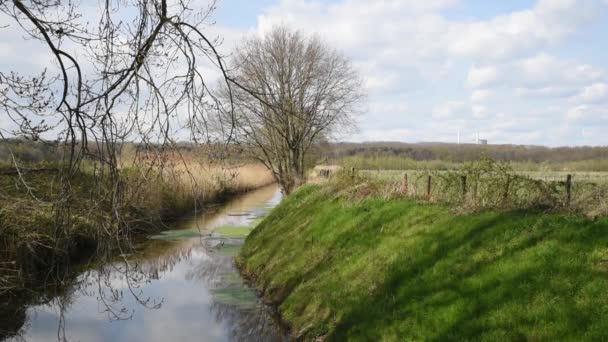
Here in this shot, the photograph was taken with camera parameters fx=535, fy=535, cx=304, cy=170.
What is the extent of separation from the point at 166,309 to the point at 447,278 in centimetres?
863

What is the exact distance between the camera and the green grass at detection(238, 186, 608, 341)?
6.49 meters

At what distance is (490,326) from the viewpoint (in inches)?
261

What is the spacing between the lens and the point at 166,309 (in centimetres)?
1418

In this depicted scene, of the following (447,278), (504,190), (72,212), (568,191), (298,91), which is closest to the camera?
(72,212)

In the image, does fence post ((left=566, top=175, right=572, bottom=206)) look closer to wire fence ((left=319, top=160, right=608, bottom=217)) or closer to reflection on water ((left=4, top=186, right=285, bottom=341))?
wire fence ((left=319, top=160, right=608, bottom=217))

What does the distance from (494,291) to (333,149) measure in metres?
39.2

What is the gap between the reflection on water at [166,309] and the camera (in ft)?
39.1

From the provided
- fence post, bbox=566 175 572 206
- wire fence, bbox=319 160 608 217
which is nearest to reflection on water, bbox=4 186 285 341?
wire fence, bbox=319 160 608 217

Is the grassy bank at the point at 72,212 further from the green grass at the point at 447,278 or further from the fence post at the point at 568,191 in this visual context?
the fence post at the point at 568,191

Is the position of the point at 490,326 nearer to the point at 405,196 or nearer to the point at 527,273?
the point at 527,273

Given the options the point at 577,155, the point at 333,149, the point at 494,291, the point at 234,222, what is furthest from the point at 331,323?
the point at 577,155

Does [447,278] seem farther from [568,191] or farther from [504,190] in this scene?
[568,191]

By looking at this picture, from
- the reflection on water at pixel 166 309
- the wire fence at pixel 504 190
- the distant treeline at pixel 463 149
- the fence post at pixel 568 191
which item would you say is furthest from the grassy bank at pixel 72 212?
the distant treeline at pixel 463 149

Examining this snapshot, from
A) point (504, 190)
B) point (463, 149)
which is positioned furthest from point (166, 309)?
point (463, 149)
